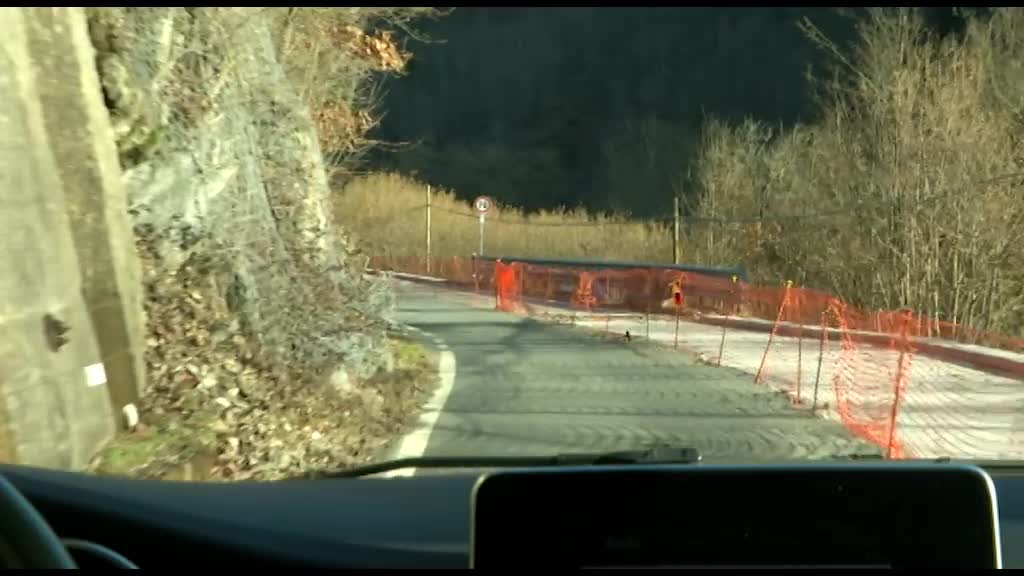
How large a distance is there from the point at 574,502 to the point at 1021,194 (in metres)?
25.8

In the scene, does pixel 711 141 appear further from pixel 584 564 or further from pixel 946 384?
pixel 584 564

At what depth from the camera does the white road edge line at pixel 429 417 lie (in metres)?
9.59

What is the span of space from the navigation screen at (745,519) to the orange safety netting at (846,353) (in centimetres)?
669

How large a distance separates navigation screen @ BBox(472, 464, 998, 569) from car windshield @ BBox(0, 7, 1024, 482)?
1229mm

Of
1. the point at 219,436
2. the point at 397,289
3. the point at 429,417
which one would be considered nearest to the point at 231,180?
the point at 429,417

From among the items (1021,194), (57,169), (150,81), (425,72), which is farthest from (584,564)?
(425,72)

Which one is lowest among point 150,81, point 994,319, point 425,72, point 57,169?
point 994,319

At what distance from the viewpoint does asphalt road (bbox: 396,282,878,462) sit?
9578 mm

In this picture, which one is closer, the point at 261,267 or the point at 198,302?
the point at 198,302

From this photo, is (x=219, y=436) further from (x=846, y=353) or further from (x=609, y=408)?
(x=846, y=353)

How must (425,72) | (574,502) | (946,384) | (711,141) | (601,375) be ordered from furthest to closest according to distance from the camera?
(425,72)
(711,141)
(601,375)
(946,384)
(574,502)

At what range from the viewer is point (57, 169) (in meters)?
8.48

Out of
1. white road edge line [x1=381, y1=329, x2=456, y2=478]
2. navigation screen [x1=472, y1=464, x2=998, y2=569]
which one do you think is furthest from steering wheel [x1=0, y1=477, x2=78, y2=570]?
white road edge line [x1=381, y1=329, x2=456, y2=478]

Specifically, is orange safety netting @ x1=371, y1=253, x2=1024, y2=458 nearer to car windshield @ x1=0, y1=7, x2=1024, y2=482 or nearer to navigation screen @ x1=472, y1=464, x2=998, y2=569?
car windshield @ x1=0, y1=7, x2=1024, y2=482
